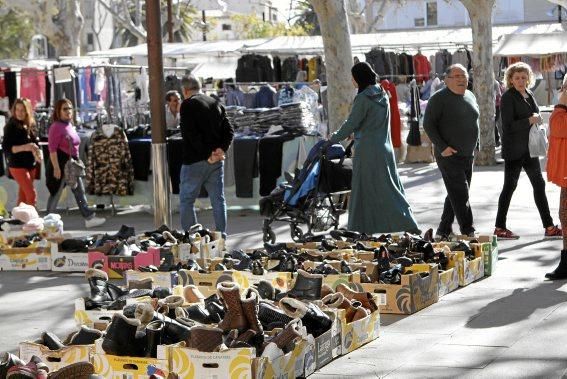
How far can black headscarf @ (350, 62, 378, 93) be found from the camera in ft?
37.4

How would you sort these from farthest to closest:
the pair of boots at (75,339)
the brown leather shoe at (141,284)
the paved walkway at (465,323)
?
1. the brown leather shoe at (141,284)
2. the paved walkway at (465,323)
3. the pair of boots at (75,339)

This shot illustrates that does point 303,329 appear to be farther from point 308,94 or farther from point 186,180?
point 308,94

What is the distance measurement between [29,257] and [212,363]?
5644 millimetres

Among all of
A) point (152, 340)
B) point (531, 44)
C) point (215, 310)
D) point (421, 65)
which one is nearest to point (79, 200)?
point (215, 310)

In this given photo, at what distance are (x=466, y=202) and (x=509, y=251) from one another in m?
0.63

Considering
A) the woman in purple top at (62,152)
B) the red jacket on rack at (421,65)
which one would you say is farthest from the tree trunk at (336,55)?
the red jacket on rack at (421,65)

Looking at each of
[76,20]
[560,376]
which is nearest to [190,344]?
[560,376]

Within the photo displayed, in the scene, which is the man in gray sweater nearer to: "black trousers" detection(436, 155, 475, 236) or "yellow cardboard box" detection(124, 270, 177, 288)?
"black trousers" detection(436, 155, 475, 236)

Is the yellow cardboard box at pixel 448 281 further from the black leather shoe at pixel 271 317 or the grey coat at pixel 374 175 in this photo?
the black leather shoe at pixel 271 317

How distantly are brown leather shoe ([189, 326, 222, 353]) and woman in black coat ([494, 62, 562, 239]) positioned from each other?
20.9ft

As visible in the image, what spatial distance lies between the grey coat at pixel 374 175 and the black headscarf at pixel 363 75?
7cm

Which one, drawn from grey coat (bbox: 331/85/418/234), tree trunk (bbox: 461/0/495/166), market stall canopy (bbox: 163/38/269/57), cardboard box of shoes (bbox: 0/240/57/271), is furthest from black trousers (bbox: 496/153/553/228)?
market stall canopy (bbox: 163/38/269/57)

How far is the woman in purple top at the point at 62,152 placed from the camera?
14914mm

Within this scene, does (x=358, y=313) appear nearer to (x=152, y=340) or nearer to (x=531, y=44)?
(x=152, y=340)
